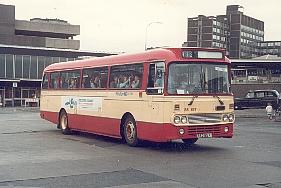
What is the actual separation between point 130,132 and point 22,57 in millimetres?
56065

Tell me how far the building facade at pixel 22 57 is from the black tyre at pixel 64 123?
40.7 metres

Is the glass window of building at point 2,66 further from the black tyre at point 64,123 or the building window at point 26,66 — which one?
the black tyre at point 64,123

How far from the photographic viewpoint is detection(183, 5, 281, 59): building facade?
159 meters

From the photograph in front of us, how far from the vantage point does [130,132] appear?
16.6 metres

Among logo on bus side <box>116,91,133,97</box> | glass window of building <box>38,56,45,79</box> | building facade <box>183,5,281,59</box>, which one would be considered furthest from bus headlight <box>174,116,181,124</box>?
building facade <box>183,5,281,59</box>

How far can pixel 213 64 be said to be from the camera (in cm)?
1557

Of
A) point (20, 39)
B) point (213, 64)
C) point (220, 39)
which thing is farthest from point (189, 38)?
point (213, 64)

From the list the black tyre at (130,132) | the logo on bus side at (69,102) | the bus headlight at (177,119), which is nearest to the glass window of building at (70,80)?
the logo on bus side at (69,102)

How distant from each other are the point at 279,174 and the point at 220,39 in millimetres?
154930

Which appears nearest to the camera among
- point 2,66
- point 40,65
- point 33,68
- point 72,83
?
point 72,83

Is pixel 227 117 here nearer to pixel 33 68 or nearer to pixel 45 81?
pixel 45 81

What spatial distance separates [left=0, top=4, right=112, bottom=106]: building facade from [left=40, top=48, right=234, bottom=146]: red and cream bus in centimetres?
4611

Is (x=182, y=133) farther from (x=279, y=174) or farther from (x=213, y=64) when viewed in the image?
(x=279, y=174)

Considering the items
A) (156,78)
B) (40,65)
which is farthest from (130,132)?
(40,65)
